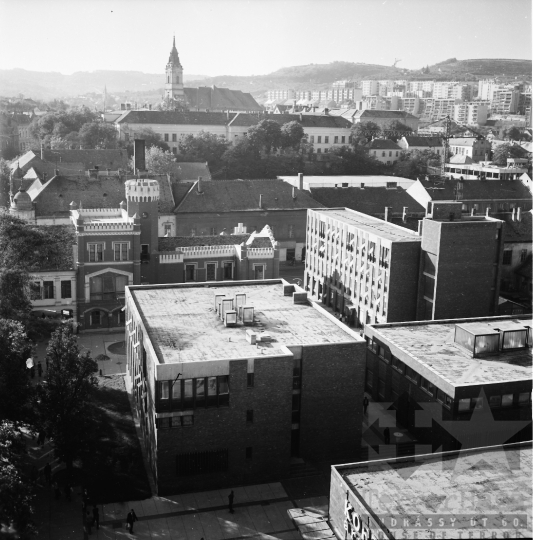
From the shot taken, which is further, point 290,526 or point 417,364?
point 417,364

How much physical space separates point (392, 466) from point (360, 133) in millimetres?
127589

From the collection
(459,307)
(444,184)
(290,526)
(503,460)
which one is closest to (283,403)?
(290,526)

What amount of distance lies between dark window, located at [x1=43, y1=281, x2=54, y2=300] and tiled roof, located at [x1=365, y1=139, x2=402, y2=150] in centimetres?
9889

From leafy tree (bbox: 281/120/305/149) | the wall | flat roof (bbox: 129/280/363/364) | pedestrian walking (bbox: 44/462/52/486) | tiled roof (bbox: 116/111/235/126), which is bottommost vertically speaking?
pedestrian walking (bbox: 44/462/52/486)

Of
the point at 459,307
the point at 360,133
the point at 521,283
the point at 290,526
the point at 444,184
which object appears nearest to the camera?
the point at 290,526

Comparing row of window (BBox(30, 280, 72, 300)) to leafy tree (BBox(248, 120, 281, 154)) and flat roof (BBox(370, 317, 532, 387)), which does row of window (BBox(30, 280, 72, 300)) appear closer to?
flat roof (BBox(370, 317, 532, 387))

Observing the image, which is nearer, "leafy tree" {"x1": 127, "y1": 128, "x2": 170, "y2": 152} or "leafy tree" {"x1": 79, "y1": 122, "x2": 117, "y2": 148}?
"leafy tree" {"x1": 79, "y1": 122, "x2": 117, "y2": 148}

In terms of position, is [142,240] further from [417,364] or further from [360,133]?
[360,133]

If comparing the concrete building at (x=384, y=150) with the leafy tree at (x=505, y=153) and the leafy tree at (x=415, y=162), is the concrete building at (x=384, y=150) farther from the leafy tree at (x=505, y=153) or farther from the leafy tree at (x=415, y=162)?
the leafy tree at (x=505, y=153)

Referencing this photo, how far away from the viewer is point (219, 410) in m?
34.9

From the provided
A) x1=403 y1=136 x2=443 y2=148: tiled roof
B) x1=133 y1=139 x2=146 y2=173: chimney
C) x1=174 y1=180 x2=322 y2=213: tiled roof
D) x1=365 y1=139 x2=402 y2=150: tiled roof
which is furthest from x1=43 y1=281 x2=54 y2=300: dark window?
x1=403 y1=136 x2=443 y2=148: tiled roof

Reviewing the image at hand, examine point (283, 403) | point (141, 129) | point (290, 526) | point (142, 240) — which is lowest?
point (290, 526)

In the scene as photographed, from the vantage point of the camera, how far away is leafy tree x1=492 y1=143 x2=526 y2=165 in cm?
14925

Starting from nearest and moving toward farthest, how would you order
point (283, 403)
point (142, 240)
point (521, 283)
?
point (283, 403) < point (142, 240) < point (521, 283)
